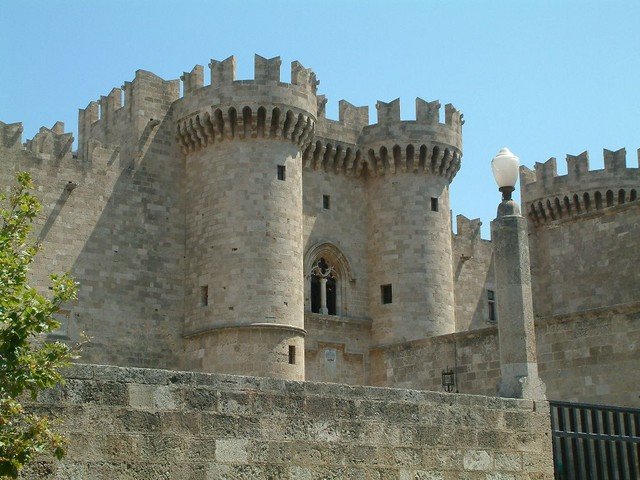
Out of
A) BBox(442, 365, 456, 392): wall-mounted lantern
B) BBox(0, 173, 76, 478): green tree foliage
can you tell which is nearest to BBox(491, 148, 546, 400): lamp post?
BBox(0, 173, 76, 478): green tree foliage

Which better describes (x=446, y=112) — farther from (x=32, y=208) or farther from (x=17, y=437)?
(x=17, y=437)

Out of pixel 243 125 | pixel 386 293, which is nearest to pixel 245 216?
pixel 243 125

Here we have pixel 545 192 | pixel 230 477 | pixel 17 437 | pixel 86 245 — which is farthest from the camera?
pixel 545 192

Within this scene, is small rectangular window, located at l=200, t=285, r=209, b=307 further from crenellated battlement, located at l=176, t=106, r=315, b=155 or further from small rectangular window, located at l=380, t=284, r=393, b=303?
small rectangular window, located at l=380, t=284, r=393, b=303

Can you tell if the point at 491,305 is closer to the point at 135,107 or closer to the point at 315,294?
the point at 315,294

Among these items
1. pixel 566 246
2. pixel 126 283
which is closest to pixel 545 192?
pixel 566 246

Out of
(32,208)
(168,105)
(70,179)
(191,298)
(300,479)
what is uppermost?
(168,105)

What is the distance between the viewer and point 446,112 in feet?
97.1

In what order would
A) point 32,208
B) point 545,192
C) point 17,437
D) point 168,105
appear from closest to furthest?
1. point 17,437
2. point 32,208
3. point 168,105
4. point 545,192

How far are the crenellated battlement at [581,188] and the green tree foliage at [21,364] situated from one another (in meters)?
25.2

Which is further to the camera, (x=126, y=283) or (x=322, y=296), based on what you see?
(x=322, y=296)

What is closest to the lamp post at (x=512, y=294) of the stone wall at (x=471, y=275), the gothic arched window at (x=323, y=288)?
the gothic arched window at (x=323, y=288)

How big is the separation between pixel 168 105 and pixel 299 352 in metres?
7.21

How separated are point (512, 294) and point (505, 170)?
4.44ft
